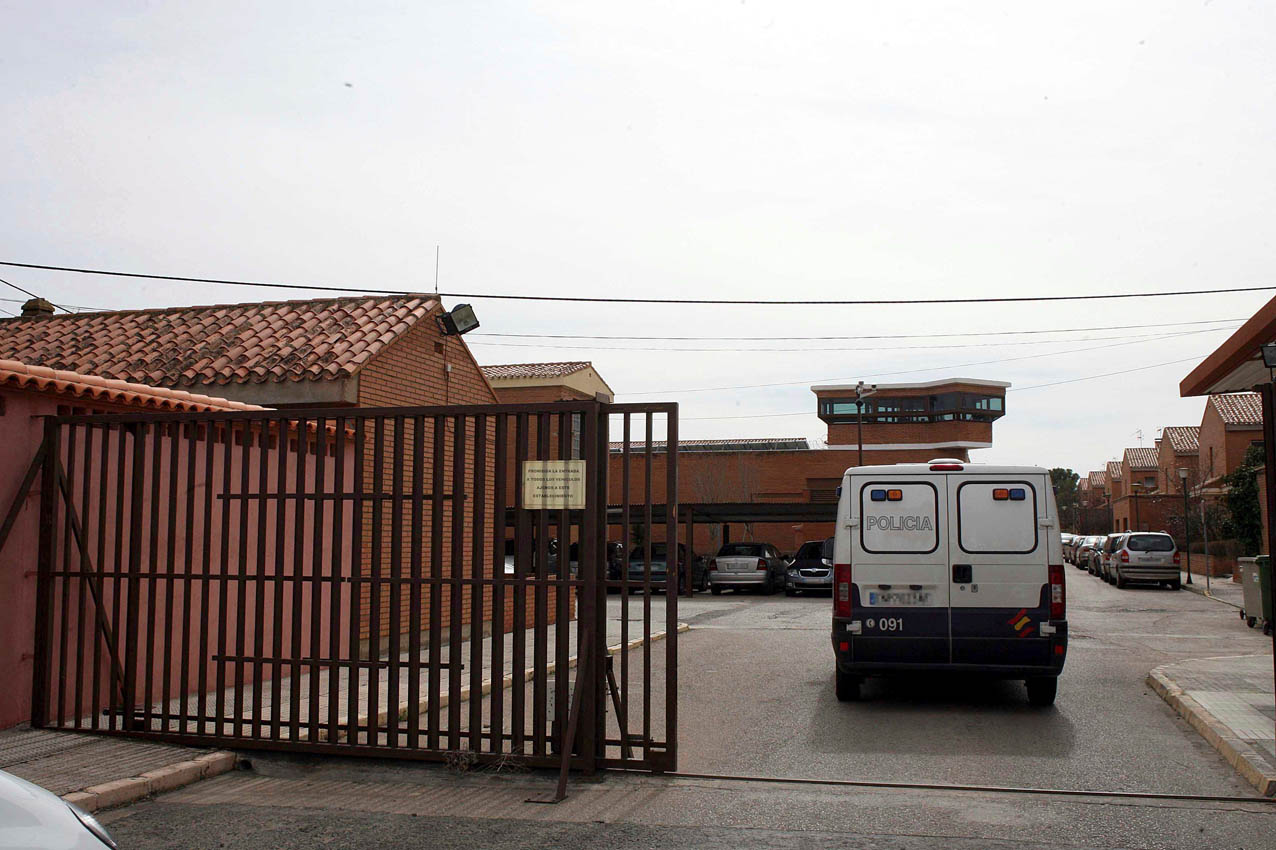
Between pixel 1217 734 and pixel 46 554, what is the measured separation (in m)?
9.22

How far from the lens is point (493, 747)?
787cm

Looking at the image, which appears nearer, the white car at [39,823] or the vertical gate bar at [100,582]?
the white car at [39,823]

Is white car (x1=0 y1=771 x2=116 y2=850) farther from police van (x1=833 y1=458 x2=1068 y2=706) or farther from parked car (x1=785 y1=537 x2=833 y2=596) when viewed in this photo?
parked car (x1=785 y1=537 x2=833 y2=596)

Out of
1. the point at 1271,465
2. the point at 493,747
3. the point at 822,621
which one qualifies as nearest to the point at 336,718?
the point at 493,747

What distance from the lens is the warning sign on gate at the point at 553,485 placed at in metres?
7.82

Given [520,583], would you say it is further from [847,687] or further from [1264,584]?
[1264,584]

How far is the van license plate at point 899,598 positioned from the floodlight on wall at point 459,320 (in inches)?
305

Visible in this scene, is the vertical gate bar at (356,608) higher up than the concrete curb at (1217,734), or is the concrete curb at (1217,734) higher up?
the vertical gate bar at (356,608)

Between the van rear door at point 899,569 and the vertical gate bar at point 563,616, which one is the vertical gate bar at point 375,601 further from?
the van rear door at point 899,569

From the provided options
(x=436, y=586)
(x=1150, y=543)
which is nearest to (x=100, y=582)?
(x=436, y=586)

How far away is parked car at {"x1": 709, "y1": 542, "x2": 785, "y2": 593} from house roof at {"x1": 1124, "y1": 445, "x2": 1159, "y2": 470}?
46.2 metres

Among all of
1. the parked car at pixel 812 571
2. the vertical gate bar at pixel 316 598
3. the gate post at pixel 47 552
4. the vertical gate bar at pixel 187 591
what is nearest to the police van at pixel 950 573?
the vertical gate bar at pixel 316 598

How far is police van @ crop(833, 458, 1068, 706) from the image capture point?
1026 cm

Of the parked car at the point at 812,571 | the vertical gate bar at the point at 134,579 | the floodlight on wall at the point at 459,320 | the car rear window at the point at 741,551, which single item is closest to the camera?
the vertical gate bar at the point at 134,579
